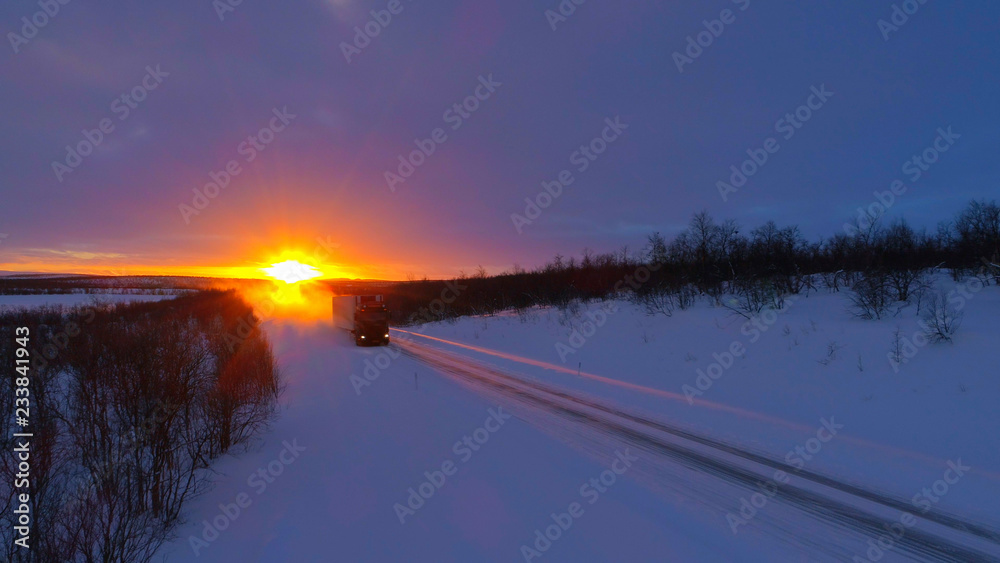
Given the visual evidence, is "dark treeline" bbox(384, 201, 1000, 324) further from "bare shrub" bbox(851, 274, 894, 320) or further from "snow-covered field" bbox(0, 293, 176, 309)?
"snow-covered field" bbox(0, 293, 176, 309)

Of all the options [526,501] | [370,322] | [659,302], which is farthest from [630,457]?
[370,322]

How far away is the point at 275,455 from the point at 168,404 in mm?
2156

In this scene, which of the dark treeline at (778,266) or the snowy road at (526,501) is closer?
the snowy road at (526,501)

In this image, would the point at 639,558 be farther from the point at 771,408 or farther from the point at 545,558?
the point at 771,408

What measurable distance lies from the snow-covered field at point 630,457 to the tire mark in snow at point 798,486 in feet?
0.38

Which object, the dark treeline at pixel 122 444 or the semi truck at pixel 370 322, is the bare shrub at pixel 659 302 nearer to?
the semi truck at pixel 370 322

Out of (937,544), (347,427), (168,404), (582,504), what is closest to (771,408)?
(937,544)

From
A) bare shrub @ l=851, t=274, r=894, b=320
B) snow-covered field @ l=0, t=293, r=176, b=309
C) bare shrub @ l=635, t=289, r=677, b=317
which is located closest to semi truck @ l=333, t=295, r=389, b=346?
bare shrub @ l=635, t=289, r=677, b=317

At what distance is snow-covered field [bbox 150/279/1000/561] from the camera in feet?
16.6

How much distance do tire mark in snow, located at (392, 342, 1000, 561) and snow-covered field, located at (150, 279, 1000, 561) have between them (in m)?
0.12

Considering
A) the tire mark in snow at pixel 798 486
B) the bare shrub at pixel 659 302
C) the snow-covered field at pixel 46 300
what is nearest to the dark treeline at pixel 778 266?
the bare shrub at pixel 659 302

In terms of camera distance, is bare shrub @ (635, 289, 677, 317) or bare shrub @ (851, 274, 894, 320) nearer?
bare shrub @ (851, 274, 894, 320)

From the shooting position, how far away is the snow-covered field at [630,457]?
5070 millimetres

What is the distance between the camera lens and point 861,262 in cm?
1977
